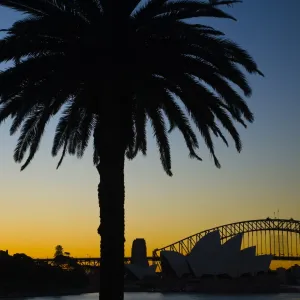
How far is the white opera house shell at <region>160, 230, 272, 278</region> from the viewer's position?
11956 cm

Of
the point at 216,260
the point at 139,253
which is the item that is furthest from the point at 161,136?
the point at 139,253

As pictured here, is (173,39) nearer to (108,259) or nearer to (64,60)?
(64,60)

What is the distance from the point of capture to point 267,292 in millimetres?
122438

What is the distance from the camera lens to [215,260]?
120500 mm

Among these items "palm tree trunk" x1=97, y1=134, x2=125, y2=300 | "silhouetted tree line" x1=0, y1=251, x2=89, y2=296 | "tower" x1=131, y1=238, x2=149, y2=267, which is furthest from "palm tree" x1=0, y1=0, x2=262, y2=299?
"tower" x1=131, y1=238, x2=149, y2=267

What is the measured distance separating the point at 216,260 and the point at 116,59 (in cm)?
10802

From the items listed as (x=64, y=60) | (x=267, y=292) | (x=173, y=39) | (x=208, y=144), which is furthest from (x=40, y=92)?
(x=267, y=292)

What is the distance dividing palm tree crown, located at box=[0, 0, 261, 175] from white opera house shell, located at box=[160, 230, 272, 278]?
10110cm

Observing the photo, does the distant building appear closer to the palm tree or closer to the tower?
the tower

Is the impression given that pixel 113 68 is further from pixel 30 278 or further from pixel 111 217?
pixel 30 278

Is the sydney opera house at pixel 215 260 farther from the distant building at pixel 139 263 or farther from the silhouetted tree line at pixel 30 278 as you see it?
the silhouetted tree line at pixel 30 278

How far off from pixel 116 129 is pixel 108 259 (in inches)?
Answer: 128

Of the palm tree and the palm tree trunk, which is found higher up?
the palm tree

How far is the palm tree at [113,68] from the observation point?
15344mm
